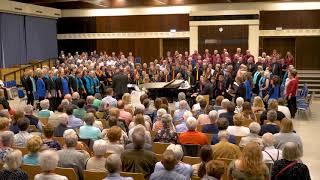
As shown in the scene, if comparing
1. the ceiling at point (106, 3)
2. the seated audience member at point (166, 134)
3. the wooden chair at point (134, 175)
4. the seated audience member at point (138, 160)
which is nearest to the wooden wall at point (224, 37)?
the ceiling at point (106, 3)

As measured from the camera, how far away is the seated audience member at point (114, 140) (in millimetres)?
5602

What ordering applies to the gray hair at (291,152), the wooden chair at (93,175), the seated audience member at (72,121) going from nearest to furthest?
the gray hair at (291,152) → the wooden chair at (93,175) → the seated audience member at (72,121)

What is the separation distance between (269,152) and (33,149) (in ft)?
9.70

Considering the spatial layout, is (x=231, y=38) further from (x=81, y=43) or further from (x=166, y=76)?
(x=81, y=43)

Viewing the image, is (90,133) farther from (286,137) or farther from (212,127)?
(286,137)

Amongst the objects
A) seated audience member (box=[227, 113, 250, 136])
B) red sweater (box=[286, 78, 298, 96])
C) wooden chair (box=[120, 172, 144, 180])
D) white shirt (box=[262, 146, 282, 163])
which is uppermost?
red sweater (box=[286, 78, 298, 96])

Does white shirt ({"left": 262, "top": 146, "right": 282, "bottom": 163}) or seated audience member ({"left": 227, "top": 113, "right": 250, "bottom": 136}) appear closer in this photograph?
white shirt ({"left": 262, "top": 146, "right": 282, "bottom": 163})

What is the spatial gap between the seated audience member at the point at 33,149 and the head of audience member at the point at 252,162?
8.19 feet

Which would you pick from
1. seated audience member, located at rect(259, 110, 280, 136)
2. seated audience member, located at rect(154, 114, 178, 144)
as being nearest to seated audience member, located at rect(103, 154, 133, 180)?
seated audience member, located at rect(154, 114, 178, 144)

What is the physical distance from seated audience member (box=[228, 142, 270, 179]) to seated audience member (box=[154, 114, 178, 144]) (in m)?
2.33

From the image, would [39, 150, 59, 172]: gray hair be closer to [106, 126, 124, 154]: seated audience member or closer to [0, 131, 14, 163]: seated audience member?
[0, 131, 14, 163]: seated audience member

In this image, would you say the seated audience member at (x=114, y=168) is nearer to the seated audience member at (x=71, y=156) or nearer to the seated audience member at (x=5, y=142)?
the seated audience member at (x=71, y=156)

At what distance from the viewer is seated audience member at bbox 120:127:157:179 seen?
507cm

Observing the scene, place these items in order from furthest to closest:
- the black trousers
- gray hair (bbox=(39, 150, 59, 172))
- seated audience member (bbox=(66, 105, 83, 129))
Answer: the black trousers, seated audience member (bbox=(66, 105, 83, 129)), gray hair (bbox=(39, 150, 59, 172))
